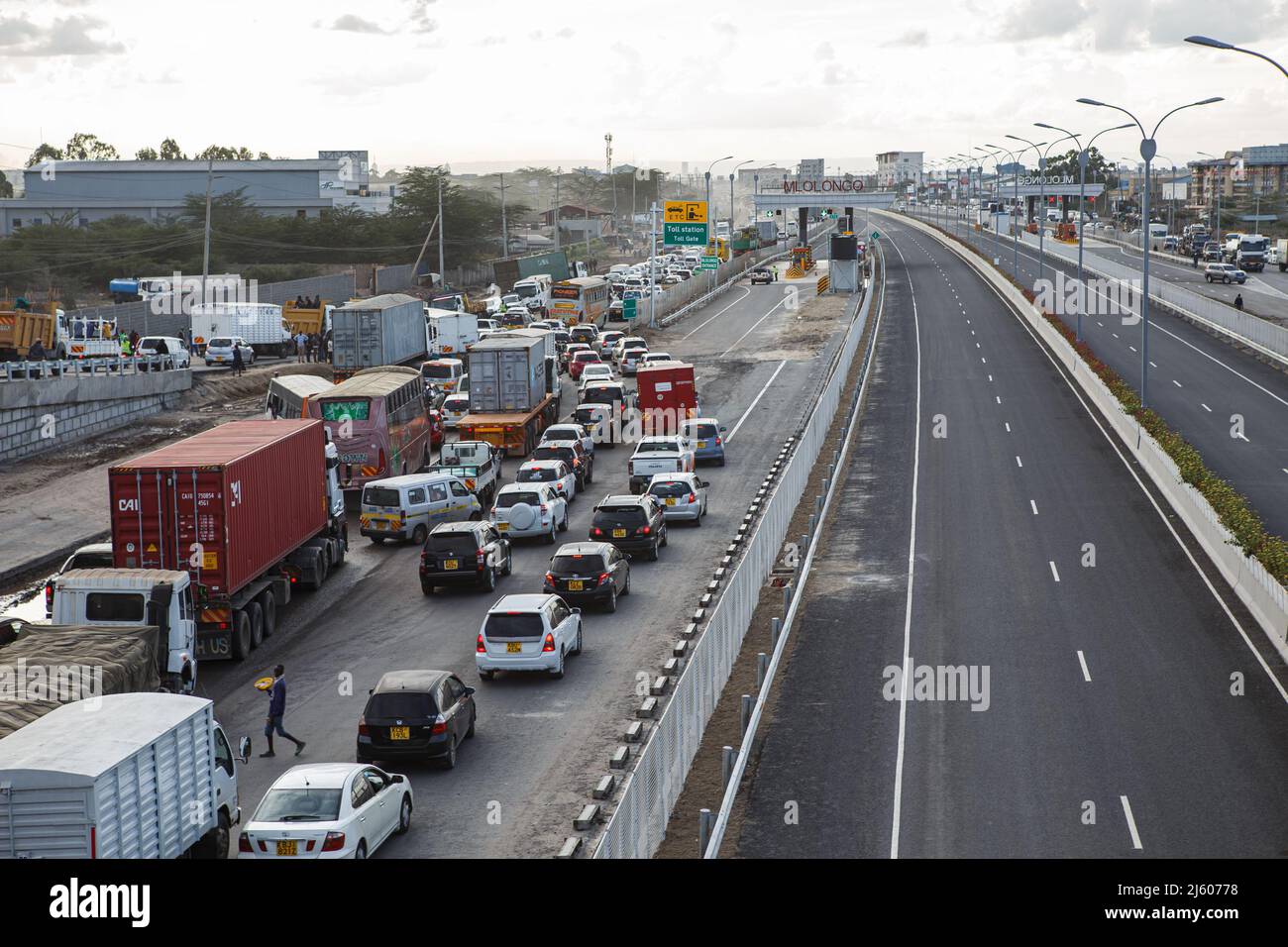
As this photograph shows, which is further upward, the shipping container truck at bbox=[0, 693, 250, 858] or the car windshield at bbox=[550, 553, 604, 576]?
the shipping container truck at bbox=[0, 693, 250, 858]

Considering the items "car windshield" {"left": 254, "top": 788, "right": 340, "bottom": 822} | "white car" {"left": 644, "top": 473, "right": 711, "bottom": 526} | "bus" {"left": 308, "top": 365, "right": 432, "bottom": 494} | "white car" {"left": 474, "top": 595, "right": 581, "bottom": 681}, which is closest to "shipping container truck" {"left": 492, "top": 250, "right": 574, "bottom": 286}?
"bus" {"left": 308, "top": 365, "right": 432, "bottom": 494}

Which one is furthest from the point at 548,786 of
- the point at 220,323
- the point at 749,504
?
the point at 220,323

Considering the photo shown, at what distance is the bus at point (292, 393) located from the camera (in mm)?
42291

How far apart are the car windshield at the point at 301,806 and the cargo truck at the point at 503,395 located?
3170cm

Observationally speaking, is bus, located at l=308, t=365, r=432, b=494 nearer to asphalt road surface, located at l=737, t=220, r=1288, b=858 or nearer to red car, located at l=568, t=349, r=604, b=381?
asphalt road surface, located at l=737, t=220, r=1288, b=858

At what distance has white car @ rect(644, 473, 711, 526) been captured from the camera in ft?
126

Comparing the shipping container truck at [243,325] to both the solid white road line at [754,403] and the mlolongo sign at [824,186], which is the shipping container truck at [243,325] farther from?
the mlolongo sign at [824,186]

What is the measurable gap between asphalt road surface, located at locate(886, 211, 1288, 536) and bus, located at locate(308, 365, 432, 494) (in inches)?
941

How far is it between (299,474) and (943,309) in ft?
227

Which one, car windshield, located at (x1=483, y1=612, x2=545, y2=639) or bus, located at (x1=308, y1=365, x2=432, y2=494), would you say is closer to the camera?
car windshield, located at (x1=483, y1=612, x2=545, y2=639)

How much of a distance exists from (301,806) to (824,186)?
12765 centimetres

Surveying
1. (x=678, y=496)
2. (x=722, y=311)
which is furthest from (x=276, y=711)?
(x=722, y=311)
